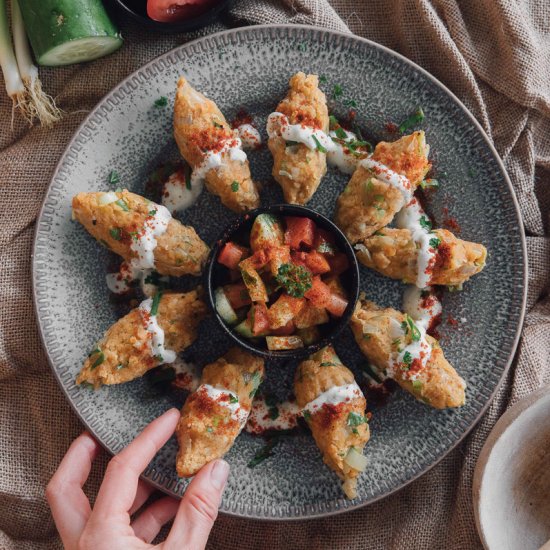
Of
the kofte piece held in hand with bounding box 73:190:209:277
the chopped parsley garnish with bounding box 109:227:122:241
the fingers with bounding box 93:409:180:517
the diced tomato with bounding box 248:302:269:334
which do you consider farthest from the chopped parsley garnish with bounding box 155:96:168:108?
the fingers with bounding box 93:409:180:517

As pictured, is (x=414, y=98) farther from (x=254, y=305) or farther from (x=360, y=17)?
(x=254, y=305)

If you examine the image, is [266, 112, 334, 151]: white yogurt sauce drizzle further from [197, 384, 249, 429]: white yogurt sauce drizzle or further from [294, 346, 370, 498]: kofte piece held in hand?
[197, 384, 249, 429]: white yogurt sauce drizzle

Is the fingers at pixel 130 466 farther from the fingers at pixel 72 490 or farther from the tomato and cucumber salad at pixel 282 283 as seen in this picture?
the tomato and cucumber salad at pixel 282 283

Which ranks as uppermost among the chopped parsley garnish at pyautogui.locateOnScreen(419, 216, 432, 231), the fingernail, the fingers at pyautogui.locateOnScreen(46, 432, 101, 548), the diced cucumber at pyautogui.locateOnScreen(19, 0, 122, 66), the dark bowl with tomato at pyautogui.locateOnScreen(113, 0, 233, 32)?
the dark bowl with tomato at pyautogui.locateOnScreen(113, 0, 233, 32)

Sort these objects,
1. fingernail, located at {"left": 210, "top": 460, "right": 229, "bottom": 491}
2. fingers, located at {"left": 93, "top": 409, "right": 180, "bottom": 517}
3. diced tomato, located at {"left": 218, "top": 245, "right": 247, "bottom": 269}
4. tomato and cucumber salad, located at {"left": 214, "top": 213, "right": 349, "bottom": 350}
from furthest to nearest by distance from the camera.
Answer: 1. diced tomato, located at {"left": 218, "top": 245, "right": 247, "bottom": 269}
2. tomato and cucumber salad, located at {"left": 214, "top": 213, "right": 349, "bottom": 350}
3. fingernail, located at {"left": 210, "top": 460, "right": 229, "bottom": 491}
4. fingers, located at {"left": 93, "top": 409, "right": 180, "bottom": 517}

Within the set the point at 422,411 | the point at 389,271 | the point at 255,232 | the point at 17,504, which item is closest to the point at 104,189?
the point at 255,232

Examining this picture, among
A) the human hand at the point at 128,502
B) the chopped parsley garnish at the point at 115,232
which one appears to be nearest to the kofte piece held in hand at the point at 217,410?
the human hand at the point at 128,502
